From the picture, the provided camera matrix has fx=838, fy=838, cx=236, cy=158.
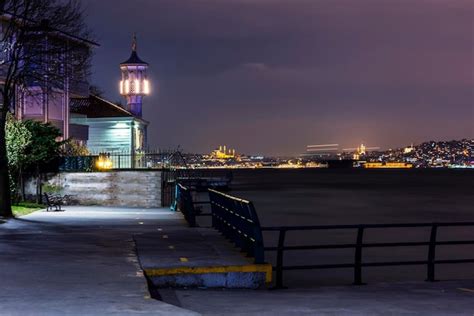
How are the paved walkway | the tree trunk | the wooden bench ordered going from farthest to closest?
the wooden bench, the tree trunk, the paved walkway

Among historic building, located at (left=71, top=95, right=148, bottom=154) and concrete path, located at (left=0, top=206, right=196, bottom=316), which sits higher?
historic building, located at (left=71, top=95, right=148, bottom=154)

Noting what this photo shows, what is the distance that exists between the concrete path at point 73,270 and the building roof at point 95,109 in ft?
125

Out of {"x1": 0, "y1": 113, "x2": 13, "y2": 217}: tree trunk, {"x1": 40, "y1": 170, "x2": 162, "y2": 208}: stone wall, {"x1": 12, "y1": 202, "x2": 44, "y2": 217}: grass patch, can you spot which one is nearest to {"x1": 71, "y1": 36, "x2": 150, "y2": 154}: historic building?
{"x1": 40, "y1": 170, "x2": 162, "y2": 208}: stone wall

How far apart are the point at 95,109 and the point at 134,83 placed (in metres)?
7.11

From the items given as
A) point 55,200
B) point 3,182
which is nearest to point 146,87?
point 55,200

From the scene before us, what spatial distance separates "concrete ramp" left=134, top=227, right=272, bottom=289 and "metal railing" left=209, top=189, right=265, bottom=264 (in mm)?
207

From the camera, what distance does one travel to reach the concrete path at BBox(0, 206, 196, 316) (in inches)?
399

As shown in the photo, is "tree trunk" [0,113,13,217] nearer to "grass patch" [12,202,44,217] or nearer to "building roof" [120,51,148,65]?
"grass patch" [12,202,44,217]

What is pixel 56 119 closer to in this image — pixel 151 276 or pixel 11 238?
pixel 11 238

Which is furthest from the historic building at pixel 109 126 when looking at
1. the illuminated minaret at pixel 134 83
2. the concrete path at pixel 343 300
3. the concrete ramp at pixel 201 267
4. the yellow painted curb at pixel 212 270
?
the concrete path at pixel 343 300

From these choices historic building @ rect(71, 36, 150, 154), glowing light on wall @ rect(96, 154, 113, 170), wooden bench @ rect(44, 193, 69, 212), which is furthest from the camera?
historic building @ rect(71, 36, 150, 154)

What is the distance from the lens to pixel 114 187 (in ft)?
114

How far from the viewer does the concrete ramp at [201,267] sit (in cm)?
1316

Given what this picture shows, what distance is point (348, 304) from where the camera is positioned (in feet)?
37.3
